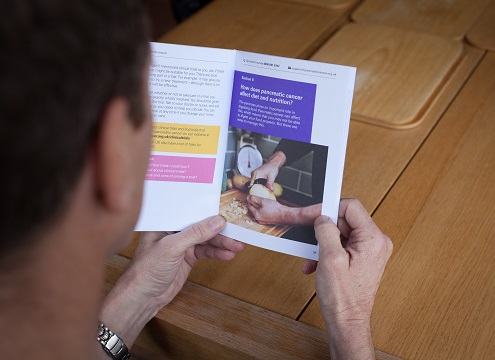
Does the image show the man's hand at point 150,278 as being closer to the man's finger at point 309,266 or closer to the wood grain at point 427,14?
the man's finger at point 309,266

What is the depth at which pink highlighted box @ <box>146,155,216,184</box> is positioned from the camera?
1.11 meters

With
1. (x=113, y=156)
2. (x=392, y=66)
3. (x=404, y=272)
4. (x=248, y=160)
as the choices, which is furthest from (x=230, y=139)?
(x=392, y=66)

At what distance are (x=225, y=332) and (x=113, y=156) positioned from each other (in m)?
0.57

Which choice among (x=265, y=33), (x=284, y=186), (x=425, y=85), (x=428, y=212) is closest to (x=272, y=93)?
(x=284, y=186)

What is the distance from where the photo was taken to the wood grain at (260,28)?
1823 millimetres

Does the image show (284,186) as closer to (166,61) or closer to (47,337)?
(166,61)

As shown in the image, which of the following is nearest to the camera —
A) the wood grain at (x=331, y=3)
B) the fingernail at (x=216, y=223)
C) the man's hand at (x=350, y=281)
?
the man's hand at (x=350, y=281)

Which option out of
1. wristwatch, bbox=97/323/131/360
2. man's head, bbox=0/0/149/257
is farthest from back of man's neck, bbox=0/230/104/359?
wristwatch, bbox=97/323/131/360

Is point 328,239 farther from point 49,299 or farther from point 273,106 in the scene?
point 49,299

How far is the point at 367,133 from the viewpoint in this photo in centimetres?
149

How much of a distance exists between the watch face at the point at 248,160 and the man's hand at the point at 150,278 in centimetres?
9

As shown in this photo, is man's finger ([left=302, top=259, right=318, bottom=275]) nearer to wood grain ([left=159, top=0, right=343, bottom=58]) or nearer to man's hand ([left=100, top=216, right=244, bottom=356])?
man's hand ([left=100, top=216, right=244, bottom=356])

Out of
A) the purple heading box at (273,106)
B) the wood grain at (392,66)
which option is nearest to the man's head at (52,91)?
the purple heading box at (273,106)

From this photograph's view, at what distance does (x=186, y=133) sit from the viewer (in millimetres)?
1103
